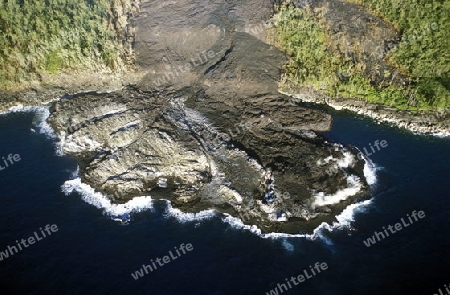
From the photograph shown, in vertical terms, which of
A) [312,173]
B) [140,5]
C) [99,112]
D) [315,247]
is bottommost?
[315,247]

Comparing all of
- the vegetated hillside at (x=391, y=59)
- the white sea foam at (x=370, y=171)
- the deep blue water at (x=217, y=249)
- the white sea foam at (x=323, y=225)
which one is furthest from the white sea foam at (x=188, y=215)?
the vegetated hillside at (x=391, y=59)

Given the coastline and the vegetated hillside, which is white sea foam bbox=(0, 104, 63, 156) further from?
the vegetated hillside

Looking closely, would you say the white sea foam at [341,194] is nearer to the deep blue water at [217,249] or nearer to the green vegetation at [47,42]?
the deep blue water at [217,249]

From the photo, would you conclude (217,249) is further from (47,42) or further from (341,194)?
(47,42)

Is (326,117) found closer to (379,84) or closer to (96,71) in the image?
(379,84)

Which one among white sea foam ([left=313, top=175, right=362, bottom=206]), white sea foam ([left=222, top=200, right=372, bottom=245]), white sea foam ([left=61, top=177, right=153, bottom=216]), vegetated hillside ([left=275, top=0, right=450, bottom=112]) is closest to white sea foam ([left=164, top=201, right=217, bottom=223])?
white sea foam ([left=222, top=200, right=372, bottom=245])

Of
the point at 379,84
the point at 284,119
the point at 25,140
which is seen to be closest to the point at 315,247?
the point at 284,119
